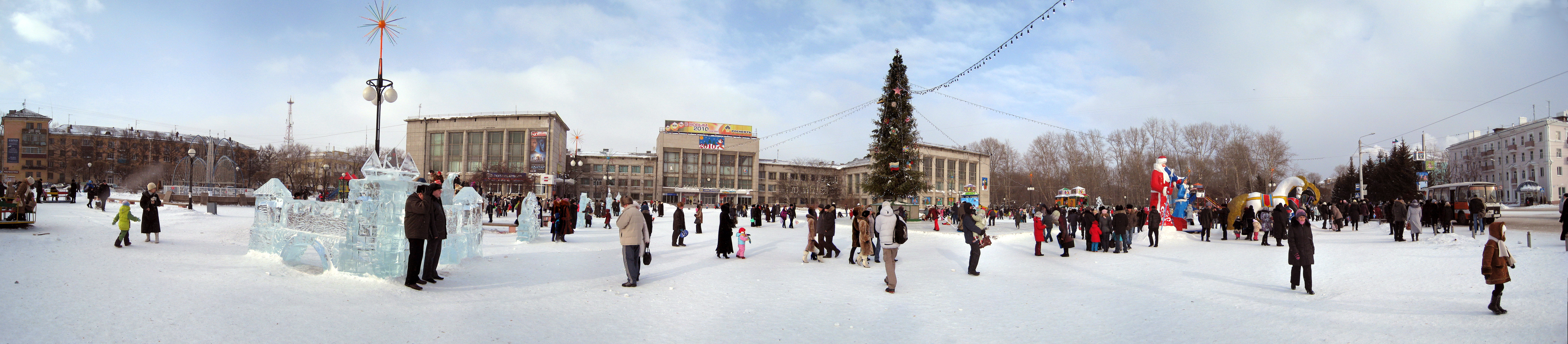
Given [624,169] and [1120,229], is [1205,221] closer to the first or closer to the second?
[1120,229]

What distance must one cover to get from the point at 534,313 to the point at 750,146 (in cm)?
8020

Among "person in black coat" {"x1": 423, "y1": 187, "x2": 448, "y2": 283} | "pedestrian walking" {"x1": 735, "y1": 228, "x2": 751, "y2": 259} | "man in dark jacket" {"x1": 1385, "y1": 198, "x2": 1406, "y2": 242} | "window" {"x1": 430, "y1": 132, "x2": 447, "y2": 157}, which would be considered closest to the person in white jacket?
"pedestrian walking" {"x1": 735, "y1": 228, "x2": 751, "y2": 259}

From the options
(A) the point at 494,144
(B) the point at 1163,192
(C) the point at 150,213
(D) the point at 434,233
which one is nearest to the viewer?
(D) the point at 434,233

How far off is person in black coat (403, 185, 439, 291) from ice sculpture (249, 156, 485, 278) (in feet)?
1.54

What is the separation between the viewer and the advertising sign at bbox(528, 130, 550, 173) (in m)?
66.4

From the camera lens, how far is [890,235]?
8.45 meters

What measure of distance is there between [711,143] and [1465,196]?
218ft

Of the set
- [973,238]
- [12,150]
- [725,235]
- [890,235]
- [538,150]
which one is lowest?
[725,235]

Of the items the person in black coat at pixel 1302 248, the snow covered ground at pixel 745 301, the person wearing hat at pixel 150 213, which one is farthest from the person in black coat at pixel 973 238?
the person wearing hat at pixel 150 213

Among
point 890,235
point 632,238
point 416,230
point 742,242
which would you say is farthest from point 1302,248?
point 416,230

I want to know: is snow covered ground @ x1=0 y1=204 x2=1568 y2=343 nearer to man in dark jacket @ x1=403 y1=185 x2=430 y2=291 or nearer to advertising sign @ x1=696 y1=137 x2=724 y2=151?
man in dark jacket @ x1=403 y1=185 x2=430 y2=291

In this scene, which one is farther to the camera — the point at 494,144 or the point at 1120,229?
the point at 494,144

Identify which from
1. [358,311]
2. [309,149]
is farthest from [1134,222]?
[309,149]

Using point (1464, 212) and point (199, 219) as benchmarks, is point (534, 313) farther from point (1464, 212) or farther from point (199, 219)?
point (1464, 212)
